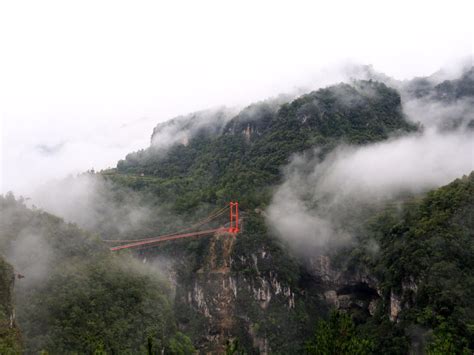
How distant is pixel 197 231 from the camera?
189ft

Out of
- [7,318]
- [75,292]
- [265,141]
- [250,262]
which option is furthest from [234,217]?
[7,318]

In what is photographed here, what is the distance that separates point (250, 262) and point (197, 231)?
813 centimetres

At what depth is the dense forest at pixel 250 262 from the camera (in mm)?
35438

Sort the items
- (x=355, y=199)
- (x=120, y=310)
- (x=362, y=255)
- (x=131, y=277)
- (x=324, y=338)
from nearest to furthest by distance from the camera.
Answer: (x=324, y=338), (x=120, y=310), (x=131, y=277), (x=362, y=255), (x=355, y=199)

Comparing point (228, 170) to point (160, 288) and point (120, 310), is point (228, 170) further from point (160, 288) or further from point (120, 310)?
point (120, 310)

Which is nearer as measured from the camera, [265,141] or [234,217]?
[234,217]

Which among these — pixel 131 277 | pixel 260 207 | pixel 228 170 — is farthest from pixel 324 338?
pixel 228 170

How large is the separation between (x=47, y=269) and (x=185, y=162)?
48.0 m

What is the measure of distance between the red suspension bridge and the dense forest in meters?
1.04

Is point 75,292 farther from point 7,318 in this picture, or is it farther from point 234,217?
point 234,217

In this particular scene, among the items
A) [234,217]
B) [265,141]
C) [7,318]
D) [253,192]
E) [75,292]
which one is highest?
[265,141]

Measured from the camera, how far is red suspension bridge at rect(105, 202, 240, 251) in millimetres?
56106

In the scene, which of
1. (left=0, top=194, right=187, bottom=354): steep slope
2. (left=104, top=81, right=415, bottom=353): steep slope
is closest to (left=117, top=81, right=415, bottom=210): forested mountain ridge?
(left=104, top=81, right=415, bottom=353): steep slope

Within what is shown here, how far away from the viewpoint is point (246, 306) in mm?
51781
